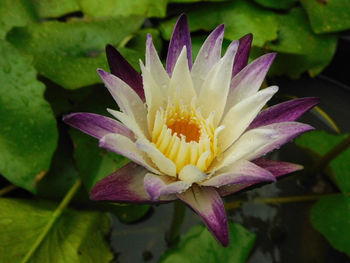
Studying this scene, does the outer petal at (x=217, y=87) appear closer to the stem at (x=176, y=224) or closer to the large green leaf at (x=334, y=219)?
the stem at (x=176, y=224)

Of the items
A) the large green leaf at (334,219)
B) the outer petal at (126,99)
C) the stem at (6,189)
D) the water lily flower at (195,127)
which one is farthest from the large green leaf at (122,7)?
the large green leaf at (334,219)

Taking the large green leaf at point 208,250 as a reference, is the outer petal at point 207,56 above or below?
above

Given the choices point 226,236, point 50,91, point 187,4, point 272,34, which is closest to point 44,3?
point 50,91

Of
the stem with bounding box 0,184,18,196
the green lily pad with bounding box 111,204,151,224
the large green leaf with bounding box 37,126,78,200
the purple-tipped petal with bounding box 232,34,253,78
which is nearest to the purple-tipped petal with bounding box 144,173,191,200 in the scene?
the purple-tipped petal with bounding box 232,34,253,78

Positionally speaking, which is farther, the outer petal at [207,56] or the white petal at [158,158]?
the outer petal at [207,56]

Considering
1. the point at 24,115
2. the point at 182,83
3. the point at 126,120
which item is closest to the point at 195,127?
the point at 182,83

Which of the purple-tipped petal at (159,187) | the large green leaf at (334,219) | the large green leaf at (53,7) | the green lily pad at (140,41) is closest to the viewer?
the purple-tipped petal at (159,187)

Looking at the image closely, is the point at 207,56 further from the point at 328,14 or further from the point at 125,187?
the point at 328,14
